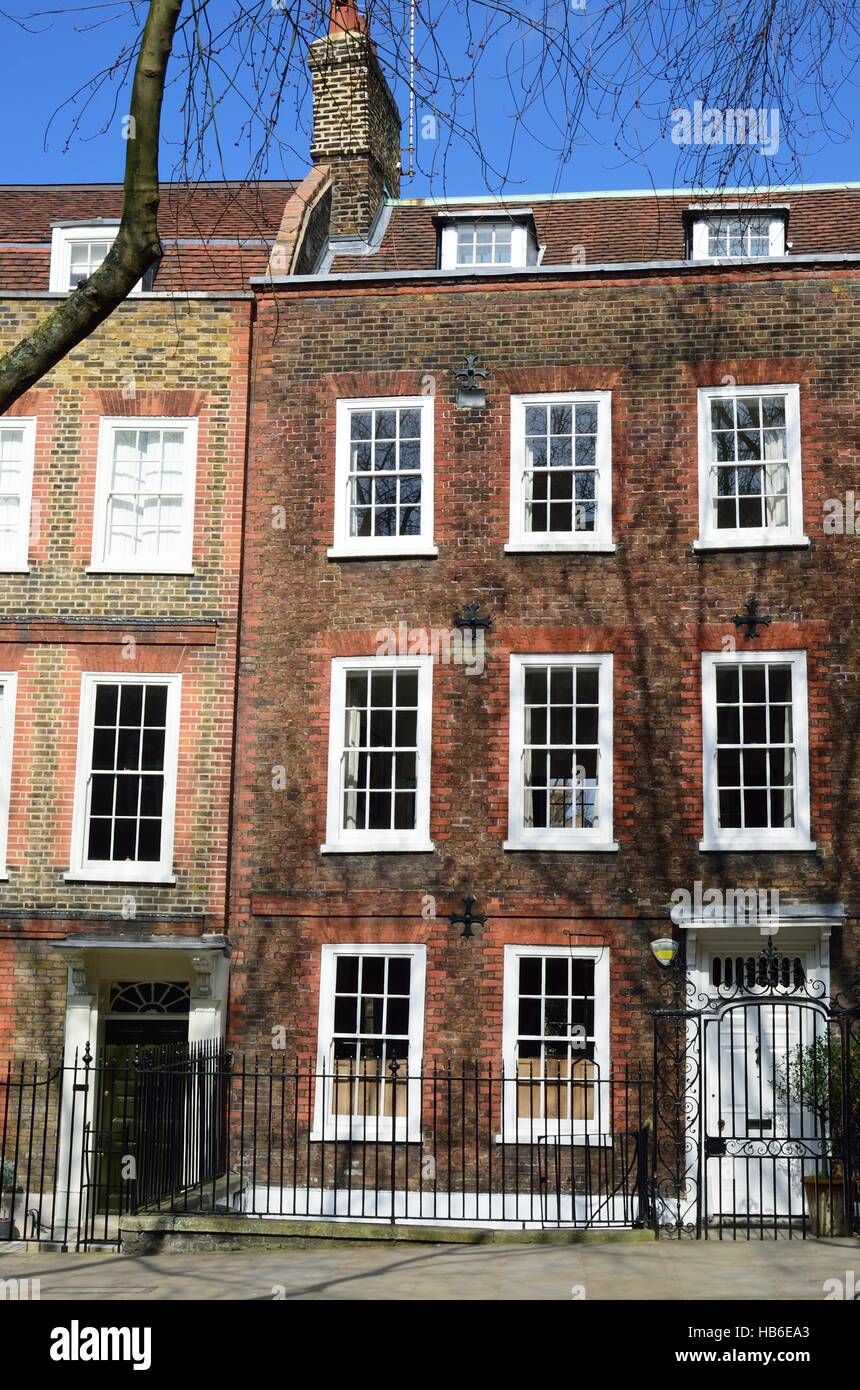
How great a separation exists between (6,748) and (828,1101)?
33.5 ft

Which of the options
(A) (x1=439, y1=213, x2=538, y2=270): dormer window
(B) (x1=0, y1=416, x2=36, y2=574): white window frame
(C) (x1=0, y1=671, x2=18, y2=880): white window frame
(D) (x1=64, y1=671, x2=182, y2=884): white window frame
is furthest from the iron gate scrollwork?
(A) (x1=439, y1=213, x2=538, y2=270): dormer window

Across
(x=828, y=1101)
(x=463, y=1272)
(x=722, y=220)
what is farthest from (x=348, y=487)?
(x=463, y=1272)

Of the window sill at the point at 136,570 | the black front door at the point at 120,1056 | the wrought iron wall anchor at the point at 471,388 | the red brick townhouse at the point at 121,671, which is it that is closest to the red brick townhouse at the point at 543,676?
the wrought iron wall anchor at the point at 471,388

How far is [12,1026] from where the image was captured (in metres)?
18.9

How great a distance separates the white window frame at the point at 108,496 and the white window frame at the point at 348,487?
178cm

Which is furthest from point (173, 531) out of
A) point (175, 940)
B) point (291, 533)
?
point (175, 940)

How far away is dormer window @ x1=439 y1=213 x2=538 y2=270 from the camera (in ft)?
73.6

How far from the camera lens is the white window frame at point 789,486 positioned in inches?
748

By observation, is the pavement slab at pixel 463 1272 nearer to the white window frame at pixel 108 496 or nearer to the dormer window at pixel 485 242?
the white window frame at pixel 108 496

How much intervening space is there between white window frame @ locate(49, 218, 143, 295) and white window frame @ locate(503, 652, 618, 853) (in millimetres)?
7759

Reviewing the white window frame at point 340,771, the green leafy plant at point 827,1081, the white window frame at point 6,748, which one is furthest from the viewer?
the white window frame at point 6,748

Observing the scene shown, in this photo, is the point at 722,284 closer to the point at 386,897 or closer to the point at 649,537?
the point at 649,537

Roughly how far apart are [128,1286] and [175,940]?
7282 mm

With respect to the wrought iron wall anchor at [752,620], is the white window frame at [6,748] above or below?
below
